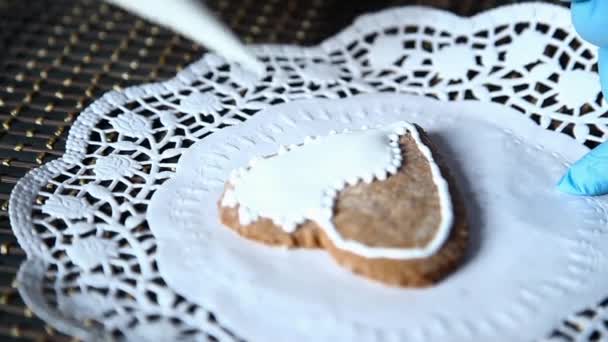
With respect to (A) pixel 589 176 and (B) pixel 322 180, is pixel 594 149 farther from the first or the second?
(B) pixel 322 180

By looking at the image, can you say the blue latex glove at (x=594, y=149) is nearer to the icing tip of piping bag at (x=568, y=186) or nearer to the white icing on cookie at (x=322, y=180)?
the icing tip of piping bag at (x=568, y=186)

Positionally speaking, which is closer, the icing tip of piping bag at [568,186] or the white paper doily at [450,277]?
the white paper doily at [450,277]

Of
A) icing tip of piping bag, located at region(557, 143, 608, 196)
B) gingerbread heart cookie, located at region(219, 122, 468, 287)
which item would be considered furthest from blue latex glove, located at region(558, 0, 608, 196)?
gingerbread heart cookie, located at region(219, 122, 468, 287)

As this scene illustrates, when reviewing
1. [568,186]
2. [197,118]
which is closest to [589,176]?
[568,186]

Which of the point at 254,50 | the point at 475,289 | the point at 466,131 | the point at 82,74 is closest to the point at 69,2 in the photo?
the point at 82,74

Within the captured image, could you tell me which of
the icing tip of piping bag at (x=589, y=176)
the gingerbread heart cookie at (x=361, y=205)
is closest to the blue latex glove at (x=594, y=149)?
the icing tip of piping bag at (x=589, y=176)

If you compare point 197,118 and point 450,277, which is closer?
point 450,277
